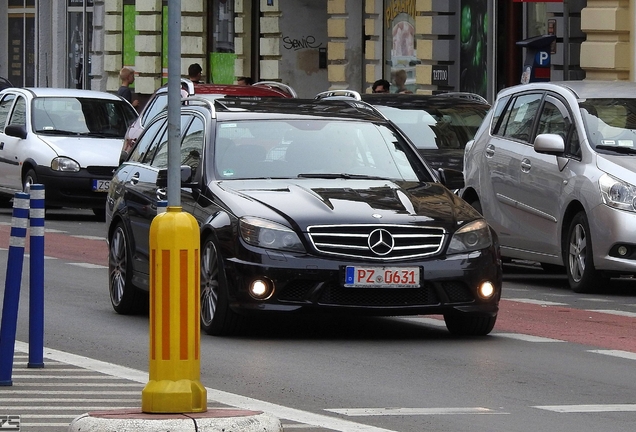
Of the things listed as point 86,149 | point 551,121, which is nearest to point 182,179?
point 551,121

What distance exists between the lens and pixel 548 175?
50.9 feet

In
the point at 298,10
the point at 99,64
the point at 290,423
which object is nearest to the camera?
the point at 290,423

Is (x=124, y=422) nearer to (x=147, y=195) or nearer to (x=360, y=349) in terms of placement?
(x=360, y=349)

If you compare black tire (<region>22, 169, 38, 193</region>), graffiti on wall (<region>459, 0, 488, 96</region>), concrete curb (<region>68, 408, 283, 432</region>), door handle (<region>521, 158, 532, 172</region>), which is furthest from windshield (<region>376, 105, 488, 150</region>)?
concrete curb (<region>68, 408, 283, 432</region>)

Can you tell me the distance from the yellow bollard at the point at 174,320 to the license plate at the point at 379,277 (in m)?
3.47

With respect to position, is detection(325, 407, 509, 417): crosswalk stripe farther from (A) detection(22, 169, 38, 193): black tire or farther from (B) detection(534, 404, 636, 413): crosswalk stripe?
(A) detection(22, 169, 38, 193): black tire

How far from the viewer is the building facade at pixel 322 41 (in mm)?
26609

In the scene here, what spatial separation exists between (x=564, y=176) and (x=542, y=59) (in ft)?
35.1

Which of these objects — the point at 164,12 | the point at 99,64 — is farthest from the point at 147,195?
the point at 99,64

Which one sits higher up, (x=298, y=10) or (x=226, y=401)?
(x=298, y=10)

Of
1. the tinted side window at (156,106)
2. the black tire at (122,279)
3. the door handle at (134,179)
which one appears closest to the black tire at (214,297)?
the black tire at (122,279)

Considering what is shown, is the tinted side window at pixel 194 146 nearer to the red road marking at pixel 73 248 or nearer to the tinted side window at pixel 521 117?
the tinted side window at pixel 521 117

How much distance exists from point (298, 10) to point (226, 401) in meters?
29.4

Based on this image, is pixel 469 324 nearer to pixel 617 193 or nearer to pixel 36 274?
pixel 36 274
